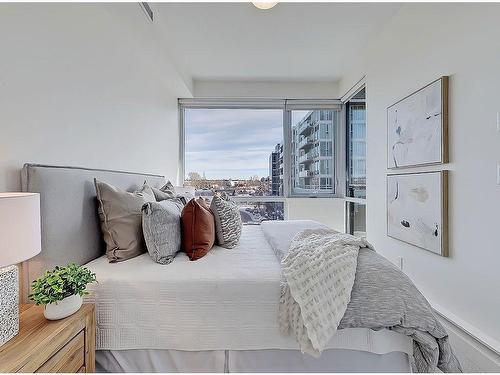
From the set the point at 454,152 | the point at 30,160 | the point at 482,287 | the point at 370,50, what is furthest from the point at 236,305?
the point at 370,50

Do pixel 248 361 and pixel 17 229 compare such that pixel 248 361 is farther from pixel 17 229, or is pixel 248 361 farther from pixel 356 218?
pixel 356 218

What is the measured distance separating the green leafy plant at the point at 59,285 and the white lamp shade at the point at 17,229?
0.59 feet

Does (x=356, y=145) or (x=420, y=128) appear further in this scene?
(x=356, y=145)

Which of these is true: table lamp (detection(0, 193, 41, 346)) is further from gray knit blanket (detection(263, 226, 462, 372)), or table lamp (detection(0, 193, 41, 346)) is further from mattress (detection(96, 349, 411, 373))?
gray knit blanket (detection(263, 226, 462, 372))

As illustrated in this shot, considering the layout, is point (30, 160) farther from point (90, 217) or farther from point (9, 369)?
point (9, 369)

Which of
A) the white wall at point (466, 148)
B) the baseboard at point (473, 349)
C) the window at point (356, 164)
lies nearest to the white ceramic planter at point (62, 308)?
the baseboard at point (473, 349)

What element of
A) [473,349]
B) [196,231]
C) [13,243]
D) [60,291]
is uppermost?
[13,243]

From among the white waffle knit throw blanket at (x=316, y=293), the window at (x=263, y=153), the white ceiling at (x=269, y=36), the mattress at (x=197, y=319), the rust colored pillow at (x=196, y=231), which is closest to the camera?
the white waffle knit throw blanket at (x=316, y=293)

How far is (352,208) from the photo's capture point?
4305 millimetres

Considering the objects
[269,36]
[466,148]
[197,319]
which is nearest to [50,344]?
[197,319]

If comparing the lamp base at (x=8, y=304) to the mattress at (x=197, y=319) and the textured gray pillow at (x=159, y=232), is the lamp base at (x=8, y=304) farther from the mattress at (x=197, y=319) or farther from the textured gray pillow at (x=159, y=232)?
the textured gray pillow at (x=159, y=232)

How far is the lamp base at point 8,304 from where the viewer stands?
0.93m

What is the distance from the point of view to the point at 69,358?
3.47 ft

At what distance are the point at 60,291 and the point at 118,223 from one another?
62 cm
